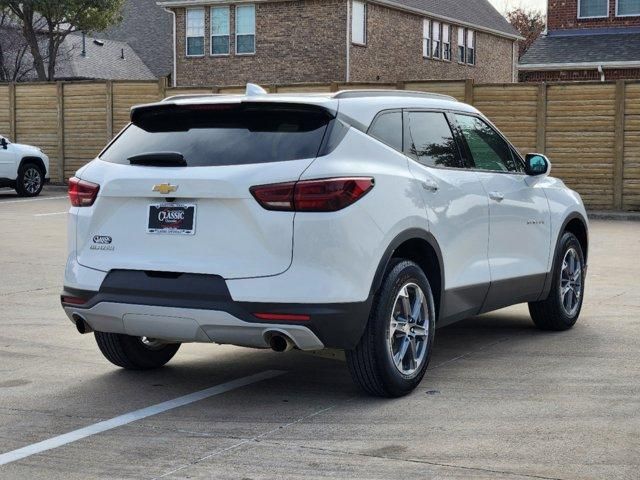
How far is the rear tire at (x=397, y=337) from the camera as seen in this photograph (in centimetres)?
637

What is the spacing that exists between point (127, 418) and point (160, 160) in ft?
4.64

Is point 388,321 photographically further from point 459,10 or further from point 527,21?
point 527,21

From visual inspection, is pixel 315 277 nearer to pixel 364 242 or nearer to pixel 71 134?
pixel 364 242

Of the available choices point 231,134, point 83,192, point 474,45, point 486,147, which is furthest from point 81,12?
point 231,134

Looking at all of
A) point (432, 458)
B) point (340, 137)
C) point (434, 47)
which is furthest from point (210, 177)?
point (434, 47)

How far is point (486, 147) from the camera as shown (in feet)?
26.5

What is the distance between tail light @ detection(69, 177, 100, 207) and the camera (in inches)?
262

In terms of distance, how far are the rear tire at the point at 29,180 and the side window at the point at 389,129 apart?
792 inches

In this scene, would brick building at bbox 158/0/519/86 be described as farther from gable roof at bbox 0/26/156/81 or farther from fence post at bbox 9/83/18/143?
gable roof at bbox 0/26/156/81

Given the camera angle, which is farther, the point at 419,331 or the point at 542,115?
the point at 542,115

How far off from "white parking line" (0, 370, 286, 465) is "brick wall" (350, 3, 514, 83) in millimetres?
33155

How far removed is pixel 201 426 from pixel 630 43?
2945cm

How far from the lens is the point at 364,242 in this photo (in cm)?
622

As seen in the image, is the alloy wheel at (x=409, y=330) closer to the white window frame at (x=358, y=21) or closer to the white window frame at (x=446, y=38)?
the white window frame at (x=358, y=21)
